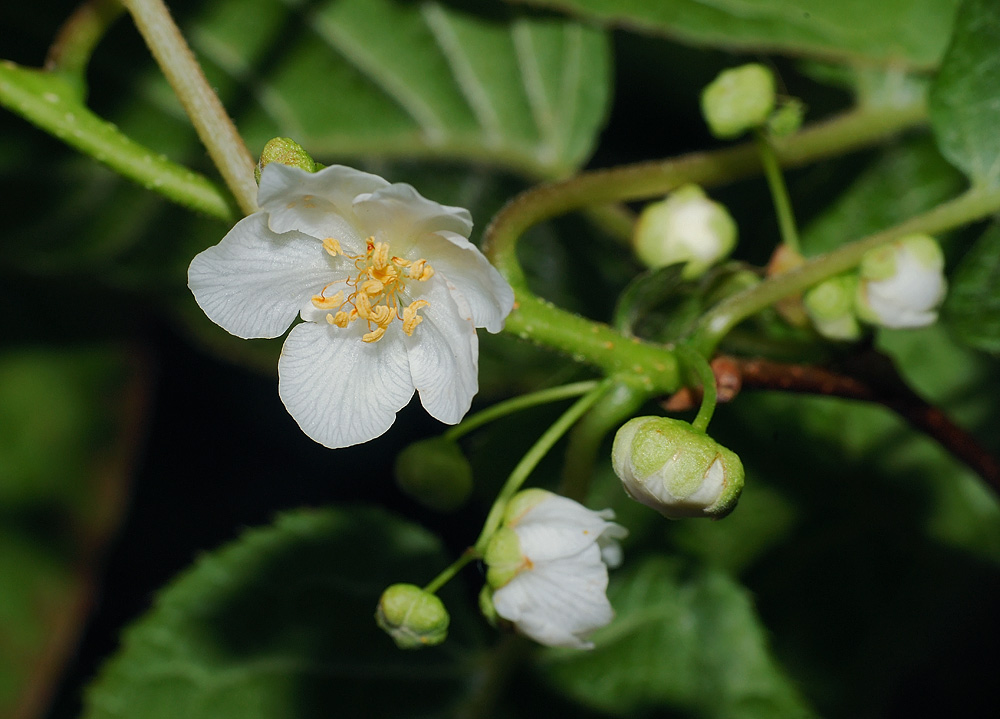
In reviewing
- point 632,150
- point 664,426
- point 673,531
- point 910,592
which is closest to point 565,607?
point 664,426

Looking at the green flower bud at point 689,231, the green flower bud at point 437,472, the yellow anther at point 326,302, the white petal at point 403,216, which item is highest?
the white petal at point 403,216

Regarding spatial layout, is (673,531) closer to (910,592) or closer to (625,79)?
(910,592)

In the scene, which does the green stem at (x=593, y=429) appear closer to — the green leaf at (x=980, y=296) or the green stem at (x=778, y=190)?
the green stem at (x=778, y=190)

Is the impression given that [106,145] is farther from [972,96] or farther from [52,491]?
[52,491]

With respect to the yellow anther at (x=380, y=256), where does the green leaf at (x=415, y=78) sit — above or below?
below

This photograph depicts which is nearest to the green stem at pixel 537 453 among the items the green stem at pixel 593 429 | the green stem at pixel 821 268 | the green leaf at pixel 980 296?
the green stem at pixel 593 429

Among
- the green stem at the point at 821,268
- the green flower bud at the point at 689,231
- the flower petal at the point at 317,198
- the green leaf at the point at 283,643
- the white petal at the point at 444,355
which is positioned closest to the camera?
the flower petal at the point at 317,198

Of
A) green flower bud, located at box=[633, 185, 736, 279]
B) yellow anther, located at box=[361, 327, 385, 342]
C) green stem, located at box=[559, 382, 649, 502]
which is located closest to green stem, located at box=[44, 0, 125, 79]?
yellow anther, located at box=[361, 327, 385, 342]
